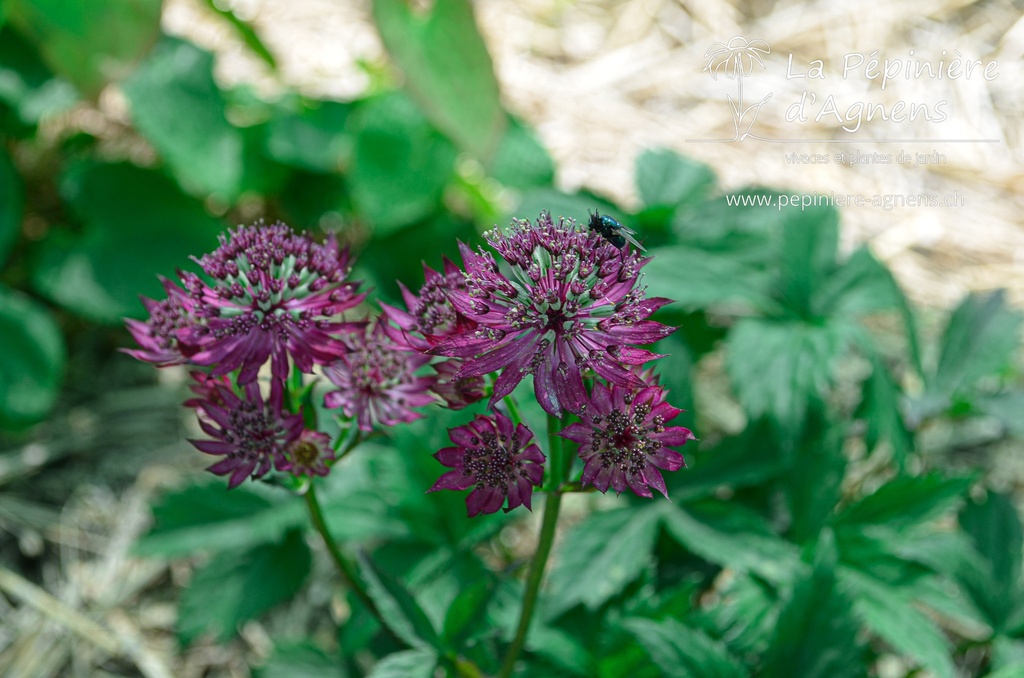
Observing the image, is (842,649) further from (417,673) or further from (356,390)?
(356,390)

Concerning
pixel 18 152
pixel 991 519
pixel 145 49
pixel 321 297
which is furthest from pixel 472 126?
pixel 18 152

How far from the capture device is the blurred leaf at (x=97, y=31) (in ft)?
7.07

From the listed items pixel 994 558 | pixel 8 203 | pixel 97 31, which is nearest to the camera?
pixel 994 558

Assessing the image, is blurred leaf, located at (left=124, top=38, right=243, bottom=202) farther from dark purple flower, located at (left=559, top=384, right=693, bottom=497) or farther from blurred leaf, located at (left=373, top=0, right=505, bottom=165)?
dark purple flower, located at (left=559, top=384, right=693, bottom=497)

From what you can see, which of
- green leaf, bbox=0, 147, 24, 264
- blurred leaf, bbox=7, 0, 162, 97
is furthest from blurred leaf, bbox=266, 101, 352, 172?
green leaf, bbox=0, 147, 24, 264

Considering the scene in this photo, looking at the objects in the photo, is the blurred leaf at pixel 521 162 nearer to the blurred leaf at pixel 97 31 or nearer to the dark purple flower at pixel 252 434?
the blurred leaf at pixel 97 31

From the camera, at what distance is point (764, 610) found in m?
1.71

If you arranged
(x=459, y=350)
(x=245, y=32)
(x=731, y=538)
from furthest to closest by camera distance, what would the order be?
1. (x=245, y=32)
2. (x=731, y=538)
3. (x=459, y=350)

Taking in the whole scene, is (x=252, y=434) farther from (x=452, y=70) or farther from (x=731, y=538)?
(x=452, y=70)

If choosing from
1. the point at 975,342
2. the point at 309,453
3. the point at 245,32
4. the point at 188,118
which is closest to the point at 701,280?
the point at 975,342

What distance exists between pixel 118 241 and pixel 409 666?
1.72 metres

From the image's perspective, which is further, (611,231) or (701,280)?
(701,280)

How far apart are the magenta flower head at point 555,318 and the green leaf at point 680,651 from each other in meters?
0.64

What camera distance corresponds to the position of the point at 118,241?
2490mm
